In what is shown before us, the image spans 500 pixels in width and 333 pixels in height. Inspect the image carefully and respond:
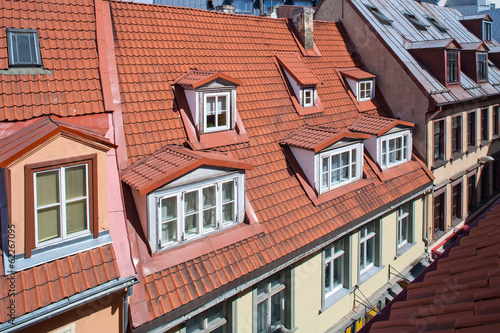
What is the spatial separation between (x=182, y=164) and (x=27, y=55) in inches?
135

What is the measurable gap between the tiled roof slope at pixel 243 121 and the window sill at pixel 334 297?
2096 mm

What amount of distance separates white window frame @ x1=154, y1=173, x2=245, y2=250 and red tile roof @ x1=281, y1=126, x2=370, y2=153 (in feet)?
8.43

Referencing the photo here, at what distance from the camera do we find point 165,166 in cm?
768

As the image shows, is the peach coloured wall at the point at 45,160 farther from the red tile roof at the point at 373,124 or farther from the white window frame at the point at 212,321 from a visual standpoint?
the red tile roof at the point at 373,124

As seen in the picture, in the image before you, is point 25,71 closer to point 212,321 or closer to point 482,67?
point 212,321

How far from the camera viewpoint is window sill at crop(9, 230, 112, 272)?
5.70m

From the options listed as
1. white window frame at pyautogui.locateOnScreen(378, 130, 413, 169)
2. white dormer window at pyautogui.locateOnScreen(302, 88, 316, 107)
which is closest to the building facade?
white window frame at pyautogui.locateOnScreen(378, 130, 413, 169)

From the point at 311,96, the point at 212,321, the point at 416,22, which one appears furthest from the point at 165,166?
the point at 416,22

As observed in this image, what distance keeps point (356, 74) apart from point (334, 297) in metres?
7.93

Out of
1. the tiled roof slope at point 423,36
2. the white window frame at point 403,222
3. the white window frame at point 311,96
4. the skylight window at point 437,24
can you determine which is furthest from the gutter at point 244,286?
the skylight window at point 437,24

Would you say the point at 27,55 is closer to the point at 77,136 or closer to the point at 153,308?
the point at 77,136

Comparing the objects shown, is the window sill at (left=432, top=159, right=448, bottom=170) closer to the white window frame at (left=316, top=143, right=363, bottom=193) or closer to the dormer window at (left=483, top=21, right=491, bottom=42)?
the white window frame at (left=316, top=143, right=363, bottom=193)

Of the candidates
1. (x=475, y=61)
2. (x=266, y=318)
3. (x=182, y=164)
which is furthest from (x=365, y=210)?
(x=475, y=61)

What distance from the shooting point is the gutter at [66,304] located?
5301 mm
